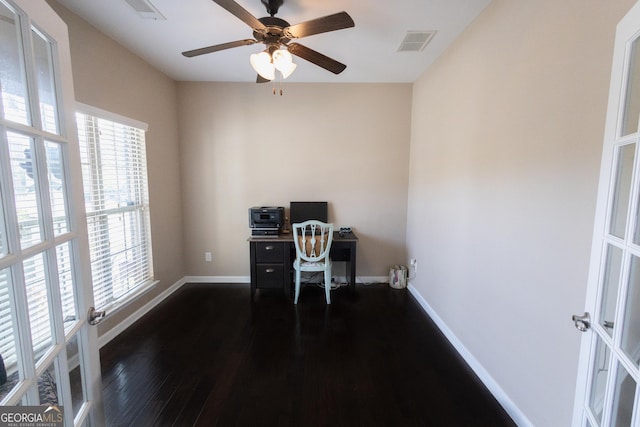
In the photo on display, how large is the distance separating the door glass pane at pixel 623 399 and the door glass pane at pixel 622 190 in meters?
0.44

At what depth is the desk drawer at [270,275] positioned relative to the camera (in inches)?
130

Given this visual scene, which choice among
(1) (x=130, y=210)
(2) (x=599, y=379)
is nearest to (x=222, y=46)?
(1) (x=130, y=210)

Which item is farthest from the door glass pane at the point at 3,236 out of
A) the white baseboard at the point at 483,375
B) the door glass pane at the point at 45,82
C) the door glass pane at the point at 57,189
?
the white baseboard at the point at 483,375

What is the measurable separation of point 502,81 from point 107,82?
3.09 meters

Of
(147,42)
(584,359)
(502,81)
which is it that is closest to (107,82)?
(147,42)

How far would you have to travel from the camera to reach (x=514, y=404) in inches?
64.8

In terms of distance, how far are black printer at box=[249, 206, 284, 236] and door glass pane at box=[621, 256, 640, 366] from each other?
2.97 metres

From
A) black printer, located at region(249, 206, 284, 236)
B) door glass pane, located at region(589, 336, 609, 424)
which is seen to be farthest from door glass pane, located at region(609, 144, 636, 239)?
black printer, located at region(249, 206, 284, 236)

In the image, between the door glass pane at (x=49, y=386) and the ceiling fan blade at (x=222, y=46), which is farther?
the ceiling fan blade at (x=222, y=46)

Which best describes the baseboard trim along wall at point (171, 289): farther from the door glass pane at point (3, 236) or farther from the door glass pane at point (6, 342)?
the door glass pane at point (3, 236)

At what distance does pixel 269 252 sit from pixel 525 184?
257cm

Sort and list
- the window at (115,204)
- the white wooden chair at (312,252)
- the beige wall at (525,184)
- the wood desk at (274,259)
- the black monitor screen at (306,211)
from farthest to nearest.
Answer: the black monitor screen at (306,211) → the wood desk at (274,259) → the white wooden chair at (312,252) → the window at (115,204) → the beige wall at (525,184)

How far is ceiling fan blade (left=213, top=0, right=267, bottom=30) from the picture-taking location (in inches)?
56.7

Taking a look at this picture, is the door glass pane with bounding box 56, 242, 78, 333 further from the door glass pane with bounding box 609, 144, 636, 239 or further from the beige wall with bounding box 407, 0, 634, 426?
the beige wall with bounding box 407, 0, 634, 426
